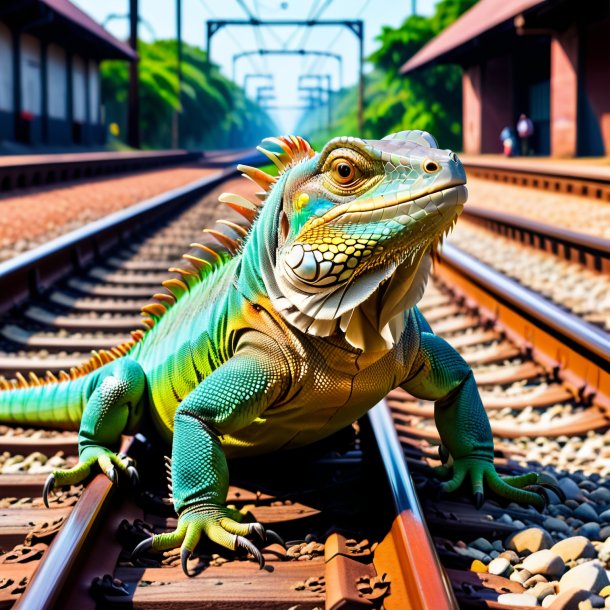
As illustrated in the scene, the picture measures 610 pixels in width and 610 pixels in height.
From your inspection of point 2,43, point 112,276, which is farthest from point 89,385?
point 2,43

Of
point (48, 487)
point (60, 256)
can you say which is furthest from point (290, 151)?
point (60, 256)

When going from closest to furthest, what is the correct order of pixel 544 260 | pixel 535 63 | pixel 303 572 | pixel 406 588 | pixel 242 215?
pixel 406 588 < pixel 303 572 < pixel 242 215 < pixel 544 260 < pixel 535 63

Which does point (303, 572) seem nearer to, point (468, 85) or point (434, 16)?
point (468, 85)

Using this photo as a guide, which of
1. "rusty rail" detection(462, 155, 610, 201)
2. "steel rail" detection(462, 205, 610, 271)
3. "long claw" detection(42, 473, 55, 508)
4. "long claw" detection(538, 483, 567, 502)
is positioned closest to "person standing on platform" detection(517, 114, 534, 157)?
"rusty rail" detection(462, 155, 610, 201)

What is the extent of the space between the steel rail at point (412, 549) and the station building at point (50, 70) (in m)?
25.7

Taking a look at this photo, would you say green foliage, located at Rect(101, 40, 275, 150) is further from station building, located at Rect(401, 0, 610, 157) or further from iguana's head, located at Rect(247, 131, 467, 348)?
iguana's head, located at Rect(247, 131, 467, 348)

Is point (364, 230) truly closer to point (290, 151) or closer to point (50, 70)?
point (290, 151)

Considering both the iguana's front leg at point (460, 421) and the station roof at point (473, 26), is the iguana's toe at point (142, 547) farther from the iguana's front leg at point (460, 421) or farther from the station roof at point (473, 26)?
the station roof at point (473, 26)

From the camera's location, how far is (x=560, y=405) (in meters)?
4.64

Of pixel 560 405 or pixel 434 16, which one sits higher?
pixel 434 16

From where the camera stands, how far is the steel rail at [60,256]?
643 cm

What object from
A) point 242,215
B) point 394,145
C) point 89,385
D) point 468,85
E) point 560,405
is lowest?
point 560,405

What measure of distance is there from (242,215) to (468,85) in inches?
1411

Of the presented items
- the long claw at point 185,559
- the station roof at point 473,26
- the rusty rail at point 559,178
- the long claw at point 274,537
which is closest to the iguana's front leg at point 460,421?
the long claw at point 274,537
